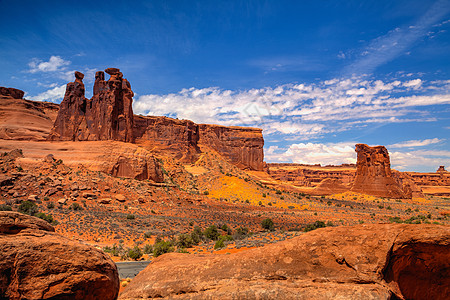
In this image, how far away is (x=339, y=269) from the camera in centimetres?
422

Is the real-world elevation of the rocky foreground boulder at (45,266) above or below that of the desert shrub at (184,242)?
above

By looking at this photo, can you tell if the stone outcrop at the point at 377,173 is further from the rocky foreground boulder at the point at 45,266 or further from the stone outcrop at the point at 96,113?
the rocky foreground boulder at the point at 45,266

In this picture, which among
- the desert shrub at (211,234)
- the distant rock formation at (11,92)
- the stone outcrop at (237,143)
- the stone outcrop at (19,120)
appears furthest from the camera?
the stone outcrop at (237,143)

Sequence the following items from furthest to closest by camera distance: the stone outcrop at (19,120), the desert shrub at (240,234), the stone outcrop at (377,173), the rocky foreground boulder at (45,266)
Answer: the stone outcrop at (377,173) < the stone outcrop at (19,120) < the desert shrub at (240,234) < the rocky foreground boulder at (45,266)

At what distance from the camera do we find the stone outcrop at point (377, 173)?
6172 cm

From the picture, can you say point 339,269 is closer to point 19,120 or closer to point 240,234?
point 240,234

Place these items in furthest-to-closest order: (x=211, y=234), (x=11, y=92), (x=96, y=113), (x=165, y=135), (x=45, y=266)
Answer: (x=11, y=92) < (x=165, y=135) < (x=96, y=113) < (x=211, y=234) < (x=45, y=266)

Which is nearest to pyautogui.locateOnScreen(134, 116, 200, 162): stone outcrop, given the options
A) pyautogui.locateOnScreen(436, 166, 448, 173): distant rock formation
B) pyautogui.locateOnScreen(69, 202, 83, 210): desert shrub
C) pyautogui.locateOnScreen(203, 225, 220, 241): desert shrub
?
pyautogui.locateOnScreen(69, 202, 83, 210): desert shrub

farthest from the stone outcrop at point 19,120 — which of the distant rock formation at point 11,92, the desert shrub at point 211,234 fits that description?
the desert shrub at point 211,234

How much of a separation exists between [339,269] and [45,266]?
440 cm

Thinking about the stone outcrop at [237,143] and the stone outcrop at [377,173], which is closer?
the stone outcrop at [377,173]

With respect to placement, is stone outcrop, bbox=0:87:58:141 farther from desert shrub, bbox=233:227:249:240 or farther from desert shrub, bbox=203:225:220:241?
desert shrub, bbox=233:227:249:240

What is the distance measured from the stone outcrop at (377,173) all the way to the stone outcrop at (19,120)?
209 feet

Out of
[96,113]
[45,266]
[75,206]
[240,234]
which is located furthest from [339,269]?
[96,113]
